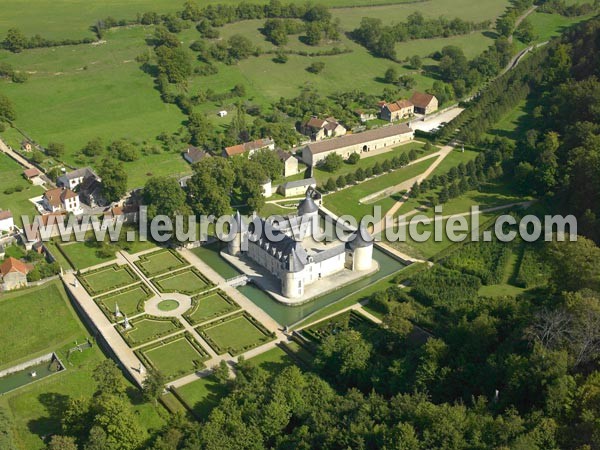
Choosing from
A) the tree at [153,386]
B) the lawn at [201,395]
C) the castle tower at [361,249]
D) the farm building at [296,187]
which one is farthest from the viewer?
the farm building at [296,187]

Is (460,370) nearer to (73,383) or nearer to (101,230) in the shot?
(73,383)

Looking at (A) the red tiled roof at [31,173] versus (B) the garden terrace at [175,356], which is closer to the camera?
(B) the garden terrace at [175,356]

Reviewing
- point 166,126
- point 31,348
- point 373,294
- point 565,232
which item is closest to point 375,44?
point 166,126

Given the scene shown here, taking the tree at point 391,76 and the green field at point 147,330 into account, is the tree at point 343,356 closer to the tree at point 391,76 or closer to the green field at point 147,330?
the green field at point 147,330

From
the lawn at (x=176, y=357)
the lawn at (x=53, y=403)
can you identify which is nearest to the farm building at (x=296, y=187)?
the lawn at (x=176, y=357)

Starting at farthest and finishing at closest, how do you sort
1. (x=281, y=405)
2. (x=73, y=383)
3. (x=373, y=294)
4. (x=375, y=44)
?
(x=375, y=44), (x=373, y=294), (x=73, y=383), (x=281, y=405)

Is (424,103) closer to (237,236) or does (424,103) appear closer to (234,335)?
(237,236)

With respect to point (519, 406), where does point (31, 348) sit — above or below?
below
